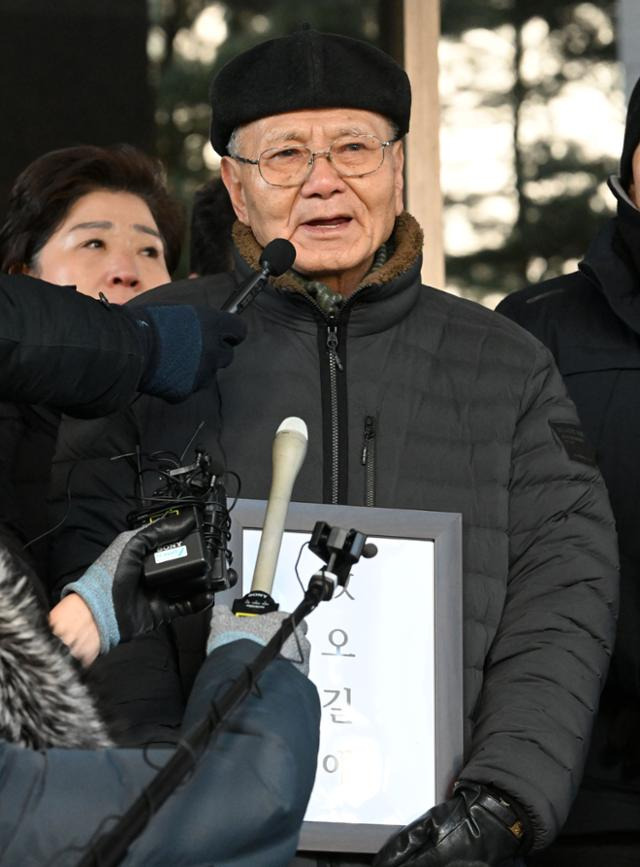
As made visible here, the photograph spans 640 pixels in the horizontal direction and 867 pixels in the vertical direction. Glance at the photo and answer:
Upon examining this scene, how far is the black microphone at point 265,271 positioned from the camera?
2.64 m

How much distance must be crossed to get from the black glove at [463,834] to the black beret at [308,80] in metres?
1.10

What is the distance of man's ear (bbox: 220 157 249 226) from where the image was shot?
3.04 meters

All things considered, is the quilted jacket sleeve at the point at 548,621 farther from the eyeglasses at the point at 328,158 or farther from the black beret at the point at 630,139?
the black beret at the point at 630,139

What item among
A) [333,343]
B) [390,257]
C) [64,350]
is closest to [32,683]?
[64,350]

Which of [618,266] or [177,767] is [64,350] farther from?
[618,266]

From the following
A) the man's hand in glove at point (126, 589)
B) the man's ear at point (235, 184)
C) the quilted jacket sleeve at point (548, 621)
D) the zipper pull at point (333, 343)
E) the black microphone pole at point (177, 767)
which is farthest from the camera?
the man's ear at point (235, 184)

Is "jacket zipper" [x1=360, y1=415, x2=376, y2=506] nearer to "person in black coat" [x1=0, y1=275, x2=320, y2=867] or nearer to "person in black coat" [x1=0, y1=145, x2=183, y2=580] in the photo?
"person in black coat" [x1=0, y1=275, x2=320, y2=867]

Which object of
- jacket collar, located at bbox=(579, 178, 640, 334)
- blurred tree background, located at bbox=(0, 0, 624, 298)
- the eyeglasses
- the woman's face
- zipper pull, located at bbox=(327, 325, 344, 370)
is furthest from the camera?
blurred tree background, located at bbox=(0, 0, 624, 298)

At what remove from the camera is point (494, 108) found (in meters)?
4.89

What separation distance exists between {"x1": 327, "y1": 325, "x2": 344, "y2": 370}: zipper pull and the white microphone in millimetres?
589

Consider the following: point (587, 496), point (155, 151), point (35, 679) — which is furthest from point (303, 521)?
point (155, 151)

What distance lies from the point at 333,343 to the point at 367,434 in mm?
160

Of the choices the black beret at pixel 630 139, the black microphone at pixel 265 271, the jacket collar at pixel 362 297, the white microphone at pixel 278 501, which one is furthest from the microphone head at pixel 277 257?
the black beret at pixel 630 139

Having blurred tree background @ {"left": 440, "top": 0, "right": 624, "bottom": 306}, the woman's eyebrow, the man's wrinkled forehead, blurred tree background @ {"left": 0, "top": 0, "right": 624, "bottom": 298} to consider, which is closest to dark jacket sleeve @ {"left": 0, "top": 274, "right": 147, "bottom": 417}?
the man's wrinkled forehead
